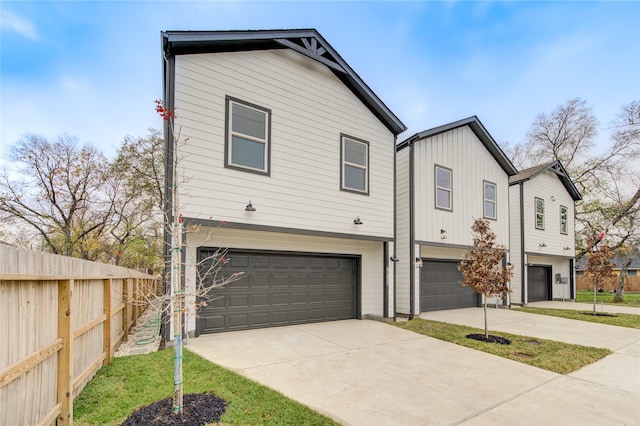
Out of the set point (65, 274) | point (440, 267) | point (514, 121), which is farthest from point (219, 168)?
point (514, 121)

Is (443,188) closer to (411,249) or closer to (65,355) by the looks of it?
(411,249)

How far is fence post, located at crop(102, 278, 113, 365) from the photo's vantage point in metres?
5.13

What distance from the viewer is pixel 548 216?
1659cm

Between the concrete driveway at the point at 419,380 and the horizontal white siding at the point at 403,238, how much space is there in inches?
115

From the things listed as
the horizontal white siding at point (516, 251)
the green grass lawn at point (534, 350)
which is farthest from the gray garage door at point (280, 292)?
the horizontal white siding at point (516, 251)

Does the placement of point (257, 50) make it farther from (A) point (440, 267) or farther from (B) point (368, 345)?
(A) point (440, 267)

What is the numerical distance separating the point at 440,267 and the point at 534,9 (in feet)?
30.1

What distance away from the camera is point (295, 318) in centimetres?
875

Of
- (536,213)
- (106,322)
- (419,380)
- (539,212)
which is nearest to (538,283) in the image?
(539,212)

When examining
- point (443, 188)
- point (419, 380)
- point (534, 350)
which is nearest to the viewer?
point (419, 380)

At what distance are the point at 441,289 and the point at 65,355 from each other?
1173cm

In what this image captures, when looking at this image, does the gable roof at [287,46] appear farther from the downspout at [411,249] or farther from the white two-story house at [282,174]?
the downspout at [411,249]

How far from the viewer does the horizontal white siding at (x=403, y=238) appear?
34.7 feet

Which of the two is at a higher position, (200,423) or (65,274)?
(65,274)
